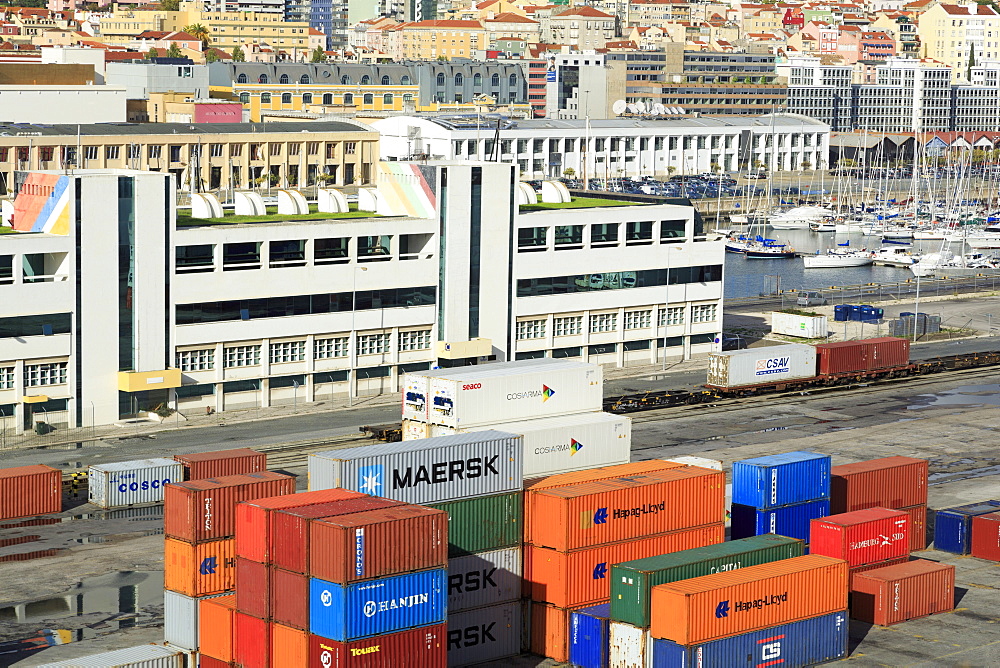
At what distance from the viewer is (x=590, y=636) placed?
5188 centimetres

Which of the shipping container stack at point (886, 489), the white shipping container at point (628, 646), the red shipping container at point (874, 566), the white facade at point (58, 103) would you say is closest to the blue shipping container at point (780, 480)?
the shipping container stack at point (886, 489)

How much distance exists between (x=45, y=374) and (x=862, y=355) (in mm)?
48529

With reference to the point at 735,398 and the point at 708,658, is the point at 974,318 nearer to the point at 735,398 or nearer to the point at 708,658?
the point at 735,398

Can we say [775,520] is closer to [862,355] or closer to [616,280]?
[616,280]

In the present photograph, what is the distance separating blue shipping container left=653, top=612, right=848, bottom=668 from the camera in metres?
49.3

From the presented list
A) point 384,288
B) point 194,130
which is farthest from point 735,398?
point 194,130

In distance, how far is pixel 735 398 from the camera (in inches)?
3844

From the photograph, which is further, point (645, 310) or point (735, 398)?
point (645, 310)

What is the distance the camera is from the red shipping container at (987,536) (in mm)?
64875

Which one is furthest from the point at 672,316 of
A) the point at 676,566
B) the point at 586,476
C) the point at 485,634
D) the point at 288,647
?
the point at 288,647

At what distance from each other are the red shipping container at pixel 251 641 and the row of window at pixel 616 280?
52412 millimetres

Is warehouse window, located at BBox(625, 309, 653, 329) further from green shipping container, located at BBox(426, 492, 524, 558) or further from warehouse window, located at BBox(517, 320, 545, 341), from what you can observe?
green shipping container, located at BBox(426, 492, 524, 558)

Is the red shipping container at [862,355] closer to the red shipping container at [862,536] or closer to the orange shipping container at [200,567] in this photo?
the red shipping container at [862,536]

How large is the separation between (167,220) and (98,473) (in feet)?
63.3
